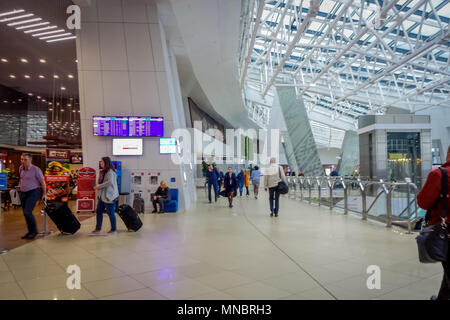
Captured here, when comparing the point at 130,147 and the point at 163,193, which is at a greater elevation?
the point at 130,147

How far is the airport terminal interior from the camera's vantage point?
12.6 feet

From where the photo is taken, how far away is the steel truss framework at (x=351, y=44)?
14.6 m

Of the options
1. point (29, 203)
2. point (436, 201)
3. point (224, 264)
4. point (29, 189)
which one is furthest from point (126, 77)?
point (436, 201)

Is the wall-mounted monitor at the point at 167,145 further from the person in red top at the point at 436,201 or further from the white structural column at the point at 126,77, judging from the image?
the person in red top at the point at 436,201

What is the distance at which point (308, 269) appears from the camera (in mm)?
4246

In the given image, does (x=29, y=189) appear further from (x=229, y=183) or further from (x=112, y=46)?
(x=229, y=183)

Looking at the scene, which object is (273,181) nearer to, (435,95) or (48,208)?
(48,208)

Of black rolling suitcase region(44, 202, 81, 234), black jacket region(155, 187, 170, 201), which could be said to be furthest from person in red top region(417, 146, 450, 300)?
black jacket region(155, 187, 170, 201)

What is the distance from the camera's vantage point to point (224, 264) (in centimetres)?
451

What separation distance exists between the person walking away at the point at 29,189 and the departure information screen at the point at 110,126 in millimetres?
4472

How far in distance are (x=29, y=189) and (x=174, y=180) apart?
5.59 metres
